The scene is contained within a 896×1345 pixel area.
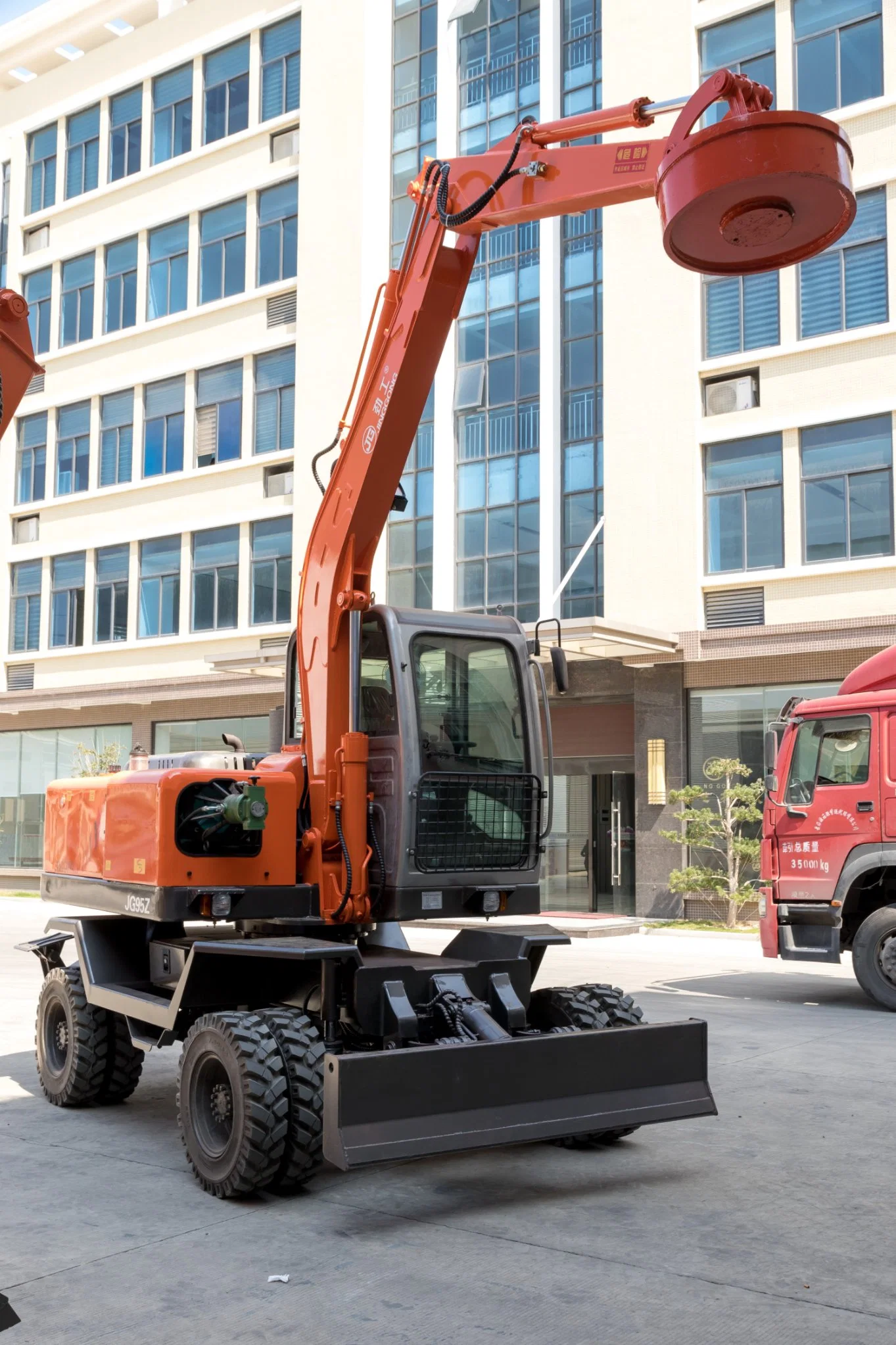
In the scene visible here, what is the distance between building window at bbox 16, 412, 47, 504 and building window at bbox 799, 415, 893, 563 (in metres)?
20.2

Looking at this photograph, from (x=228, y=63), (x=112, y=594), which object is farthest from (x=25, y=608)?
(x=228, y=63)

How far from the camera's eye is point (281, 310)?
29.8 meters

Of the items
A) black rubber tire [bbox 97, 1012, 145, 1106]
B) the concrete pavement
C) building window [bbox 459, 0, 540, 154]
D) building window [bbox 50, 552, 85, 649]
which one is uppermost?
building window [bbox 459, 0, 540, 154]

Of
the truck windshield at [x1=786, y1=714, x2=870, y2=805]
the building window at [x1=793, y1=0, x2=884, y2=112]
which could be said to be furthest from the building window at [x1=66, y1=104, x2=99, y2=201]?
the truck windshield at [x1=786, y1=714, x2=870, y2=805]

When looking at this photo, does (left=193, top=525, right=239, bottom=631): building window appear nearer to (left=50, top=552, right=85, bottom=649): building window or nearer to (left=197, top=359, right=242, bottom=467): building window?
(left=197, top=359, right=242, bottom=467): building window

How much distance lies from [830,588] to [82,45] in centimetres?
2553

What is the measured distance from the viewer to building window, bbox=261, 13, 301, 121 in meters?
30.4

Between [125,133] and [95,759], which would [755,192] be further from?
[125,133]

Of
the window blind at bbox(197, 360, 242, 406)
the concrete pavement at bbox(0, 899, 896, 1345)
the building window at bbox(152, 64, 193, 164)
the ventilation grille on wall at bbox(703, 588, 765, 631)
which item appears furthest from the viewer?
the building window at bbox(152, 64, 193, 164)

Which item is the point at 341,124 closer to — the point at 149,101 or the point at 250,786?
the point at 149,101

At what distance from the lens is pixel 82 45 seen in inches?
1379

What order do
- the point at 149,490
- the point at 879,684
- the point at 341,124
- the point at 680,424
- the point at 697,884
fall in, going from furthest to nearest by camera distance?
the point at 149,490 → the point at 341,124 → the point at 680,424 → the point at 697,884 → the point at 879,684

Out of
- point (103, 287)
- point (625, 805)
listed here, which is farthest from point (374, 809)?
point (103, 287)

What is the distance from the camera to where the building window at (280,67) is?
99.9 feet
